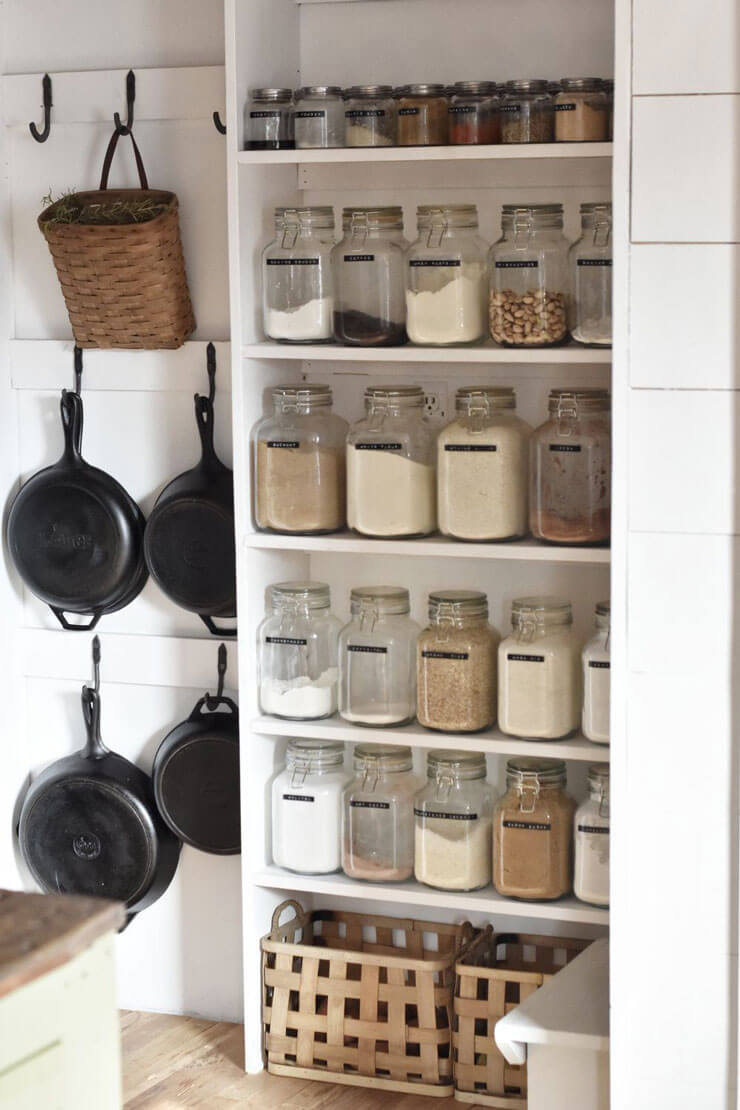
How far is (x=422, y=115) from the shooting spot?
2625 mm

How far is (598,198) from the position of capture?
2768mm

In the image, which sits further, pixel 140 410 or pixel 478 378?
pixel 140 410

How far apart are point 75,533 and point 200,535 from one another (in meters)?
0.27

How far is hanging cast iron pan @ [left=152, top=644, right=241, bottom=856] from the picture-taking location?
9.89 feet

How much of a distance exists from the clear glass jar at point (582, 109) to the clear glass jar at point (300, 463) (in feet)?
2.14

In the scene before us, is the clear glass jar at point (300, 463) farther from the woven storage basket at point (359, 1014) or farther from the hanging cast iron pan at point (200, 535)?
the woven storage basket at point (359, 1014)

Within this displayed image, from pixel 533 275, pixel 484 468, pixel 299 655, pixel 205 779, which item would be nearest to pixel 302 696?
pixel 299 655

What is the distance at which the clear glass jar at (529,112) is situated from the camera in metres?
2.55

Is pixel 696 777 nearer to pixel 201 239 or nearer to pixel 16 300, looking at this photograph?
pixel 201 239

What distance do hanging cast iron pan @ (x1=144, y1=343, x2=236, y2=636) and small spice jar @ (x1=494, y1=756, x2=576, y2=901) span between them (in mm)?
691

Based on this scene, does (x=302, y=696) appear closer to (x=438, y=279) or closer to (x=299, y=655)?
(x=299, y=655)

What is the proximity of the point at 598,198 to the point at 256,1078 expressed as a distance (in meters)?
1.78

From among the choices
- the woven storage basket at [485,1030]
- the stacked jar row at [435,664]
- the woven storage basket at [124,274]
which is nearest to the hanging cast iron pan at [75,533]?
the woven storage basket at [124,274]

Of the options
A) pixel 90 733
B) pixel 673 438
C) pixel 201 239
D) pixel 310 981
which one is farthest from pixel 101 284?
pixel 310 981
